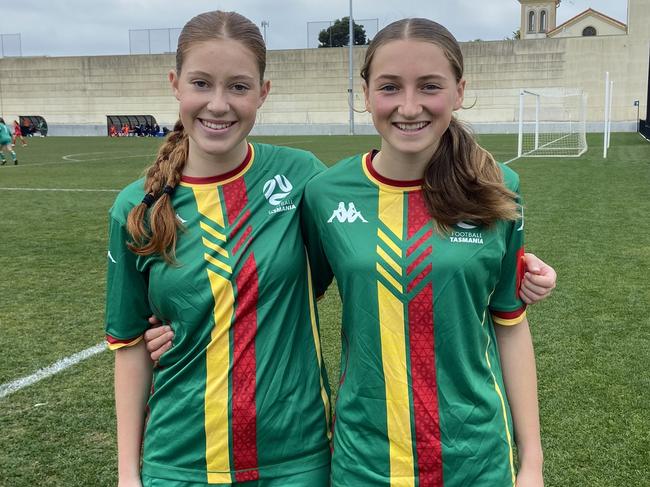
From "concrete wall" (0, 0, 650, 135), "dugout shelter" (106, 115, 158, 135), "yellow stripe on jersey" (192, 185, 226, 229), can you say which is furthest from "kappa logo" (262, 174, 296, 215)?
"dugout shelter" (106, 115, 158, 135)

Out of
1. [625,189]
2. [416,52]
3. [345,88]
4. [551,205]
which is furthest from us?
[345,88]

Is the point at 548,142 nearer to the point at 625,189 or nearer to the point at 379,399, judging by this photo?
the point at 625,189

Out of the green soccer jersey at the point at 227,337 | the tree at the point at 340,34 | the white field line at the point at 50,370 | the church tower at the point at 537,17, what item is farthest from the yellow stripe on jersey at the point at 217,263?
the church tower at the point at 537,17

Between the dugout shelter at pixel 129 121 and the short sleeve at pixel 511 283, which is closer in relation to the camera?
the short sleeve at pixel 511 283

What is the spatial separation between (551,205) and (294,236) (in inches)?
369

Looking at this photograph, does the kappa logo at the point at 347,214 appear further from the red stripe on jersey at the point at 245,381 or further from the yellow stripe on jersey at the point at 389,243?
the red stripe on jersey at the point at 245,381

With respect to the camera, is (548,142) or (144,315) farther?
(548,142)

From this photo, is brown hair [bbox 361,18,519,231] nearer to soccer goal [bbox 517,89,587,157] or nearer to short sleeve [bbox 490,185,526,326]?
short sleeve [bbox 490,185,526,326]

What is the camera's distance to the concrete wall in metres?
40.6

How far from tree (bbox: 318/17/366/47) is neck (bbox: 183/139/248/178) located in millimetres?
53548

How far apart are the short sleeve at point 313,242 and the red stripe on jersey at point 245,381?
0.18 metres

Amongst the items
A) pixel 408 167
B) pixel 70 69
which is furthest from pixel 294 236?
pixel 70 69

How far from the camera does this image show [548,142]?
27859mm

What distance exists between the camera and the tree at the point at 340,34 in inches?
2167
